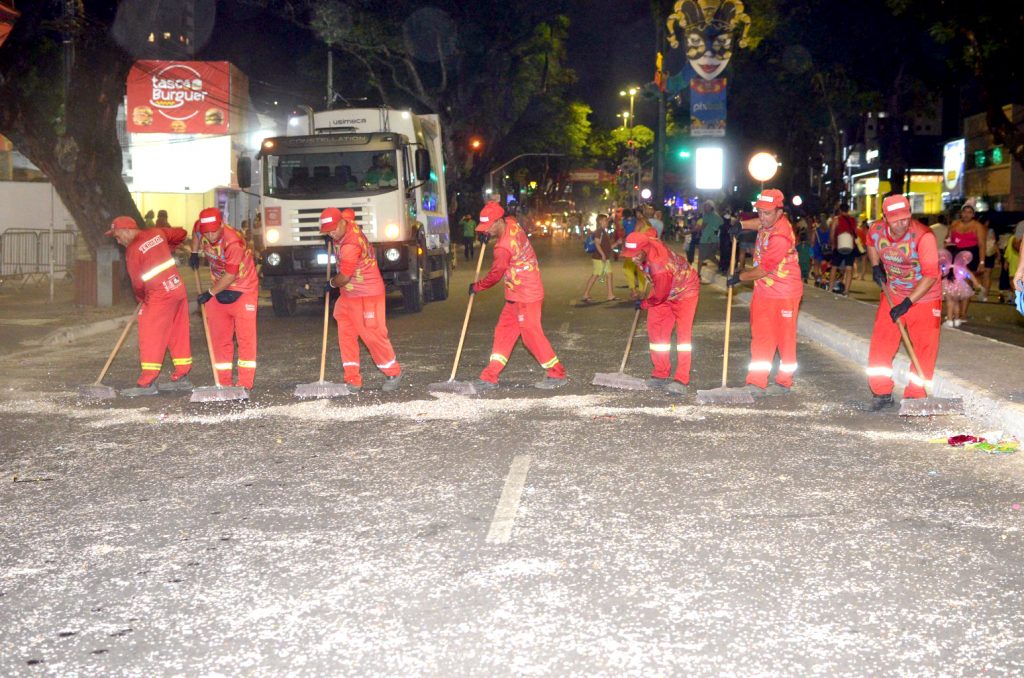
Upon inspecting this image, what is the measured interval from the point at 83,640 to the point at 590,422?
5.03 m

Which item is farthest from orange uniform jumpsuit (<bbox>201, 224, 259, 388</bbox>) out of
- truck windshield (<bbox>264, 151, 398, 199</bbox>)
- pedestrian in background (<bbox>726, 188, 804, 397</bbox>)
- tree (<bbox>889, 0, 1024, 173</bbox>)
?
tree (<bbox>889, 0, 1024, 173</bbox>)

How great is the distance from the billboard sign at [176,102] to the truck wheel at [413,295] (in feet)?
82.3

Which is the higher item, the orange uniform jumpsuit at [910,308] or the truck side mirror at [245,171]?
the truck side mirror at [245,171]

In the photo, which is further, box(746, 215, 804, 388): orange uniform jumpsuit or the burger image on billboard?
the burger image on billboard

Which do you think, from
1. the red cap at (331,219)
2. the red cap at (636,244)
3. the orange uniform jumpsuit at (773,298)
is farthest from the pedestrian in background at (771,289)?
the red cap at (331,219)

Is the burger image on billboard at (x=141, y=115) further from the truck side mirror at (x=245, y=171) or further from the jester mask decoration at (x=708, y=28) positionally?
the truck side mirror at (x=245, y=171)

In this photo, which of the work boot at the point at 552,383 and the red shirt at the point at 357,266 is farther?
the work boot at the point at 552,383

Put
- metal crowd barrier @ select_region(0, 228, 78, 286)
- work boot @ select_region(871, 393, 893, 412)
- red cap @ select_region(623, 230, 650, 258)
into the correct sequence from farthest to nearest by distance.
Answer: metal crowd barrier @ select_region(0, 228, 78, 286) < red cap @ select_region(623, 230, 650, 258) < work boot @ select_region(871, 393, 893, 412)

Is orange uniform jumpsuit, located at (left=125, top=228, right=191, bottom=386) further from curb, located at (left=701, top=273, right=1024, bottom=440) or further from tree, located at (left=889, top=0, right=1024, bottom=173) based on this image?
tree, located at (left=889, top=0, right=1024, bottom=173)

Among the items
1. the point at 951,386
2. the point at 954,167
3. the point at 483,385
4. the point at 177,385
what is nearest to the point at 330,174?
the point at 177,385

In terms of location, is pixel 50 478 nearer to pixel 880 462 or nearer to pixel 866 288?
pixel 880 462

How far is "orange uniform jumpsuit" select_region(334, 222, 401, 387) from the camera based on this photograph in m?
10.2

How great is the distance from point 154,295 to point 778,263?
526cm

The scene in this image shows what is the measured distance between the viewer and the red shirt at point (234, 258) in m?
9.99
